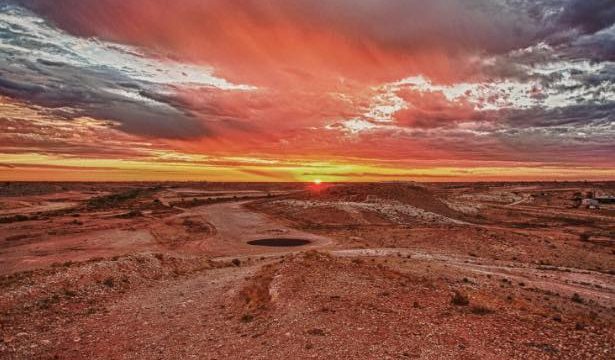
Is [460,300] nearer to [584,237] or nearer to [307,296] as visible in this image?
[307,296]

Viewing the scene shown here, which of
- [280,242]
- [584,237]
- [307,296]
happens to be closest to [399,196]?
[584,237]

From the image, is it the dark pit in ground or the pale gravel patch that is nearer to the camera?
the dark pit in ground

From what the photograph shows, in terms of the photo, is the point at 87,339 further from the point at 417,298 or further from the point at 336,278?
the point at 417,298

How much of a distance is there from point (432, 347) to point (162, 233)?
4098 cm

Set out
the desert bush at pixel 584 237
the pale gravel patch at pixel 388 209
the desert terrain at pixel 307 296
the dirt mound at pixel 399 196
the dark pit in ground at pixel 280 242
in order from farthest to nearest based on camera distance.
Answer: the dirt mound at pixel 399 196, the pale gravel patch at pixel 388 209, the desert bush at pixel 584 237, the dark pit in ground at pixel 280 242, the desert terrain at pixel 307 296

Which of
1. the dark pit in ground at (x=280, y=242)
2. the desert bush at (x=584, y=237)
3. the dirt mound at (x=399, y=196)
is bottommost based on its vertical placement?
the dark pit in ground at (x=280, y=242)

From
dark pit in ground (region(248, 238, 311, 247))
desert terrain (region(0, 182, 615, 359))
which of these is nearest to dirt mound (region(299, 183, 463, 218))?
desert terrain (region(0, 182, 615, 359))

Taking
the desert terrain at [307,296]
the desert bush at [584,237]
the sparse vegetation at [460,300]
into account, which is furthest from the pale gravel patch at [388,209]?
the sparse vegetation at [460,300]

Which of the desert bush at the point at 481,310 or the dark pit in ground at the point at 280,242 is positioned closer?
the desert bush at the point at 481,310

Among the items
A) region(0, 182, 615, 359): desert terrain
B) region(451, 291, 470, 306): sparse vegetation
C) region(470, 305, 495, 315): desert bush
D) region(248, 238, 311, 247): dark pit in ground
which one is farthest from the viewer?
region(248, 238, 311, 247): dark pit in ground

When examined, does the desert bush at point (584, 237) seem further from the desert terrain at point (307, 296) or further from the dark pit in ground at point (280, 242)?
the dark pit in ground at point (280, 242)

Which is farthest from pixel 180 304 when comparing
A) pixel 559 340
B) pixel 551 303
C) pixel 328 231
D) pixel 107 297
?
pixel 328 231

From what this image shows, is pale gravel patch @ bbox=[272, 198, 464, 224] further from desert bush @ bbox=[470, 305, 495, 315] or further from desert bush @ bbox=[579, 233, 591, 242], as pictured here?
desert bush @ bbox=[470, 305, 495, 315]

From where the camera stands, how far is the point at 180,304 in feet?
69.8
